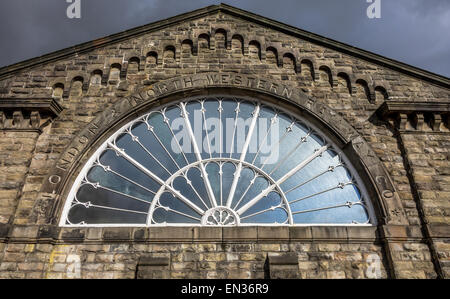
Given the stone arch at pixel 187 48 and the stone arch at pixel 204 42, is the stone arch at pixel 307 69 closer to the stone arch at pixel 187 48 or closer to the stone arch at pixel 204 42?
the stone arch at pixel 204 42

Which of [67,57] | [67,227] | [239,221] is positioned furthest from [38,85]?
[239,221]

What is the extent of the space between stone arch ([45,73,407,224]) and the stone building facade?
29 millimetres

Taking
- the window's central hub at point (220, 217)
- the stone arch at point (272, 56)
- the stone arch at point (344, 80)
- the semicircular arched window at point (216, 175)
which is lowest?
the window's central hub at point (220, 217)

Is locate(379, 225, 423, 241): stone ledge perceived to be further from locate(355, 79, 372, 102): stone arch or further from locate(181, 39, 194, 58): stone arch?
locate(181, 39, 194, 58): stone arch

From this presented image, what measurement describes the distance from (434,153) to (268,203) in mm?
4136

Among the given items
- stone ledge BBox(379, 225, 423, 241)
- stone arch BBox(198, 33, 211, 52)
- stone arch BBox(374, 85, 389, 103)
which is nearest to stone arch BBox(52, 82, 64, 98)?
stone arch BBox(198, 33, 211, 52)

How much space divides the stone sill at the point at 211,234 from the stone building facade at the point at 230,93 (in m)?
0.02

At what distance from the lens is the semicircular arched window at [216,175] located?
27.0 ft

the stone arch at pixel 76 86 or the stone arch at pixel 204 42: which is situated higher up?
the stone arch at pixel 204 42

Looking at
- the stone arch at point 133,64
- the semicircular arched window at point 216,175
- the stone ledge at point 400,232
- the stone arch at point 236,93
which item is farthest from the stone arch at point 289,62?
the stone ledge at point 400,232

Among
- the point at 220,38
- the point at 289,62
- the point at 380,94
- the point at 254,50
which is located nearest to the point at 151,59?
the point at 220,38

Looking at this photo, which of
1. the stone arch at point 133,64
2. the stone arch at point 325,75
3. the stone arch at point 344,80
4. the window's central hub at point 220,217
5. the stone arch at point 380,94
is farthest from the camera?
the stone arch at point 133,64

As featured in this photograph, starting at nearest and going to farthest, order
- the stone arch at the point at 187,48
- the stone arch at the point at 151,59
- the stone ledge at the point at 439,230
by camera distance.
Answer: the stone ledge at the point at 439,230 < the stone arch at the point at 151,59 < the stone arch at the point at 187,48

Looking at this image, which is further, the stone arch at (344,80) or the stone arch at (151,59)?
the stone arch at (151,59)
